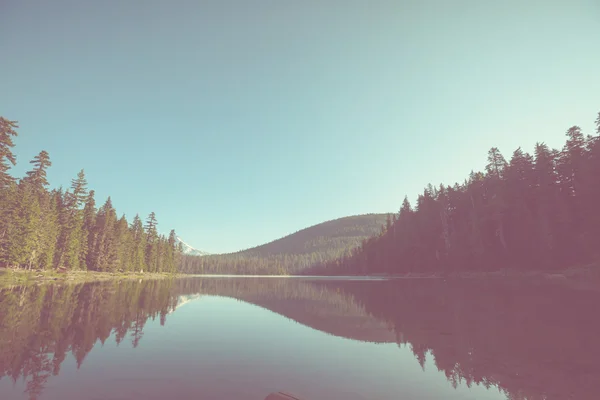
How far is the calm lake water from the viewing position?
24.1 feet

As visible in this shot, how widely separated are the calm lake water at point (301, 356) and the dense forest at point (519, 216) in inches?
1463

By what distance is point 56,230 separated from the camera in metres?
56.6

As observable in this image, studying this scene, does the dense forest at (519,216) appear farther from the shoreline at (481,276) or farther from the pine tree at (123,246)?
the pine tree at (123,246)

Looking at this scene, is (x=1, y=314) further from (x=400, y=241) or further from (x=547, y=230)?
(x=400, y=241)

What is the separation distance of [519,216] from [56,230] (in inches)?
3696

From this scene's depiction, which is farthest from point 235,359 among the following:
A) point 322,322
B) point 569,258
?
point 569,258

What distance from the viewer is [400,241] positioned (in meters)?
93.2

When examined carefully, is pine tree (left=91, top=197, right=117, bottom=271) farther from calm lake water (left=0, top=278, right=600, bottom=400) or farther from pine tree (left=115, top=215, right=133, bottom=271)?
calm lake water (left=0, top=278, right=600, bottom=400)

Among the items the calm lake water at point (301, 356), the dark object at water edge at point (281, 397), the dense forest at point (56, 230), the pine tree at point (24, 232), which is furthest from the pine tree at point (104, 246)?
the dark object at water edge at point (281, 397)

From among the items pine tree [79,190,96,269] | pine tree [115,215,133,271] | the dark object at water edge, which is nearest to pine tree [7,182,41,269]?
pine tree [79,190,96,269]

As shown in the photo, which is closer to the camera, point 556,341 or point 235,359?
point 235,359

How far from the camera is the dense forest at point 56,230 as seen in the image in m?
43.9

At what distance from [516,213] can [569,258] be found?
12.8 meters

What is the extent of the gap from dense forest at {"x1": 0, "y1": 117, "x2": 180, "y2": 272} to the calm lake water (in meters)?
36.1
